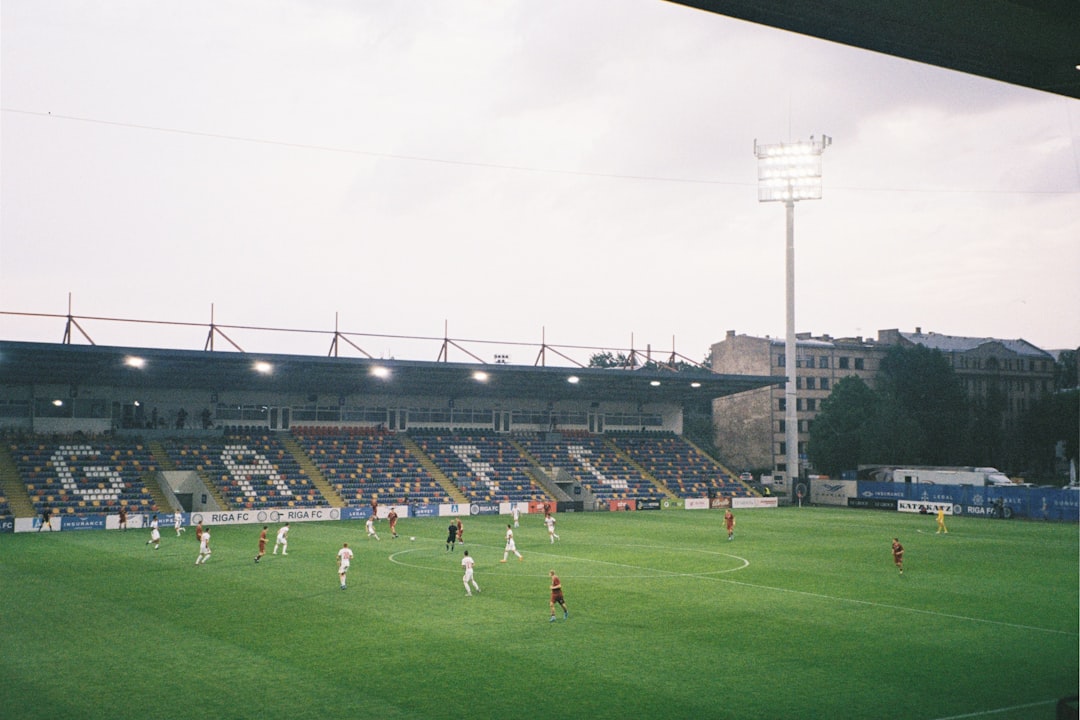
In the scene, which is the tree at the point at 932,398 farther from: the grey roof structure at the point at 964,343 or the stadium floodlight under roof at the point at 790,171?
the stadium floodlight under roof at the point at 790,171

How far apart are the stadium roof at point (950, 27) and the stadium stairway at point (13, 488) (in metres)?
54.9

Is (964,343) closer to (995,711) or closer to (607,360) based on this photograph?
(607,360)

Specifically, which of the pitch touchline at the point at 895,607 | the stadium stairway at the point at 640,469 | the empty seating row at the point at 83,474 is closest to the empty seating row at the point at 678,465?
the stadium stairway at the point at 640,469

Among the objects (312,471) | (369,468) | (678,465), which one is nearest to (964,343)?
(678,465)

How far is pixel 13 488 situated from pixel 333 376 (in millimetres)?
22086

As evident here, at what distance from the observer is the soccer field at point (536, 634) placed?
60.4 feet

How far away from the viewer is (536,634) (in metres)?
24.7

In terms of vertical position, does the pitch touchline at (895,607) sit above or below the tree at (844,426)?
below

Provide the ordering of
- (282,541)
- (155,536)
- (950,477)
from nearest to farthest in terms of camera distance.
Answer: (282,541) → (155,536) → (950,477)

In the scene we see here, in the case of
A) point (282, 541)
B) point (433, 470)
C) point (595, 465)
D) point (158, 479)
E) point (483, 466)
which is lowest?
point (282, 541)

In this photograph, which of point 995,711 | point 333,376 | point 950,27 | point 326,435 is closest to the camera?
point 950,27

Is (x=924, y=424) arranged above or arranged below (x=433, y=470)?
above

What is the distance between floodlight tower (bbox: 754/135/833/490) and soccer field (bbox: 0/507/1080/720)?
39632 mm

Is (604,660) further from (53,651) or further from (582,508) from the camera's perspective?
(582,508)
